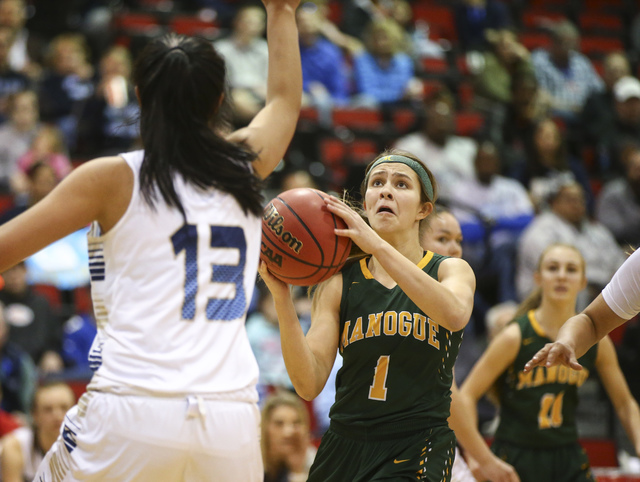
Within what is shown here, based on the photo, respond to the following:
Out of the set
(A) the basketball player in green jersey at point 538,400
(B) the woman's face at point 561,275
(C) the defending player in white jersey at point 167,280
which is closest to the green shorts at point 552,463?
(A) the basketball player in green jersey at point 538,400

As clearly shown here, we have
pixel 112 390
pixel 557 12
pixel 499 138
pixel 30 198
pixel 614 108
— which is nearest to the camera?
pixel 112 390

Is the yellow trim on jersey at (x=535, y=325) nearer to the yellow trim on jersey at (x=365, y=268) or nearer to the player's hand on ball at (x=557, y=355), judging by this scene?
the yellow trim on jersey at (x=365, y=268)

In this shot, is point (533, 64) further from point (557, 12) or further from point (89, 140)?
point (89, 140)

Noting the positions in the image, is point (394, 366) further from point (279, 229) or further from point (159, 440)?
point (159, 440)

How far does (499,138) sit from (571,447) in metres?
7.36

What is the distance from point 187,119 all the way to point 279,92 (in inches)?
16.0

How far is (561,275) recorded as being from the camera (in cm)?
501

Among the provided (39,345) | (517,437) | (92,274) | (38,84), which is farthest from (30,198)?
(92,274)

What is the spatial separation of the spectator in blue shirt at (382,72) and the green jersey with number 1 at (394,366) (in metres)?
8.50

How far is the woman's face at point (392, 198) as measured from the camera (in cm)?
355

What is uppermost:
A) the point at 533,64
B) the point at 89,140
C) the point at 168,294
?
the point at 533,64

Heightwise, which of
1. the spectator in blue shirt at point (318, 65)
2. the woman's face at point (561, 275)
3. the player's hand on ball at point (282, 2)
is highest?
the spectator in blue shirt at point (318, 65)

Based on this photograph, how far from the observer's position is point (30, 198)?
26.0ft

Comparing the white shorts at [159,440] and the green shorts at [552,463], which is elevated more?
the white shorts at [159,440]
